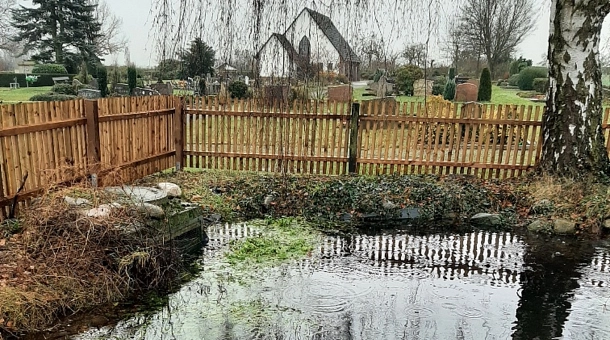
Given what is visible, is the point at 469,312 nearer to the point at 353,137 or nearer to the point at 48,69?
the point at 353,137

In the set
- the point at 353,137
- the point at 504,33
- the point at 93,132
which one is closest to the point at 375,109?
the point at 353,137

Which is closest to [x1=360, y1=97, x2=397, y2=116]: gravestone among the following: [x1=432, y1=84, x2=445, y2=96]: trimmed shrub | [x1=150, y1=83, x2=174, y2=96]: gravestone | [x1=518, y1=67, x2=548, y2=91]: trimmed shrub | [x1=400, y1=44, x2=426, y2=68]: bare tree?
[x1=400, y1=44, x2=426, y2=68]: bare tree

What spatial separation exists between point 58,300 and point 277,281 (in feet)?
6.05

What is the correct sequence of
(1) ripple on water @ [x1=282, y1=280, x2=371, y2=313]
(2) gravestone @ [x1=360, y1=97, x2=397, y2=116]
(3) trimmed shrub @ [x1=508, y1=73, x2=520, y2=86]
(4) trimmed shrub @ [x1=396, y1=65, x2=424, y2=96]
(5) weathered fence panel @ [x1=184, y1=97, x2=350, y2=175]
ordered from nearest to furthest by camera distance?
(1) ripple on water @ [x1=282, y1=280, x2=371, y2=313], (2) gravestone @ [x1=360, y1=97, x2=397, y2=116], (5) weathered fence panel @ [x1=184, y1=97, x2=350, y2=175], (4) trimmed shrub @ [x1=396, y1=65, x2=424, y2=96], (3) trimmed shrub @ [x1=508, y1=73, x2=520, y2=86]

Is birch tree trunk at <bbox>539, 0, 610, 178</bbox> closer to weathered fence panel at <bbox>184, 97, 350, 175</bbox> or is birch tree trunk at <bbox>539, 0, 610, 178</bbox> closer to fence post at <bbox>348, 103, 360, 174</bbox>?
fence post at <bbox>348, 103, 360, 174</bbox>

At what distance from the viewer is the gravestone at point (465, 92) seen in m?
19.8

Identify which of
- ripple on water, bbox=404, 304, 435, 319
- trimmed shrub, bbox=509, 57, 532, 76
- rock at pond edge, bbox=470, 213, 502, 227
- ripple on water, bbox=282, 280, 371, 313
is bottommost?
ripple on water, bbox=282, 280, 371, 313

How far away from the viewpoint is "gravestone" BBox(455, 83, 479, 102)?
1981cm

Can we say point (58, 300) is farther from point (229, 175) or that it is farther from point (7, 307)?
point (229, 175)

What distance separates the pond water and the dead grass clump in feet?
1.30

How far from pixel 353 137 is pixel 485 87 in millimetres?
14788

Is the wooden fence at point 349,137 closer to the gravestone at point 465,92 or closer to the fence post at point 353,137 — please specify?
the fence post at point 353,137

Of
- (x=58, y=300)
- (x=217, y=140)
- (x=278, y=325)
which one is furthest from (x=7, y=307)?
(x=217, y=140)

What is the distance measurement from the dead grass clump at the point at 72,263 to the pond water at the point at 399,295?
40cm
